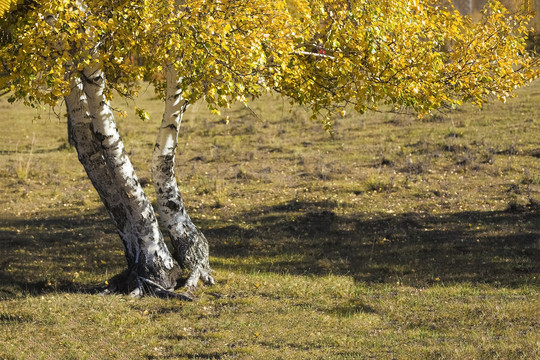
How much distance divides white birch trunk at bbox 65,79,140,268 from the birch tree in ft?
0.06

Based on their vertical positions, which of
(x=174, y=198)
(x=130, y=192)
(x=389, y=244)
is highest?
(x=130, y=192)

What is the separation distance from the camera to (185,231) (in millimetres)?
10266

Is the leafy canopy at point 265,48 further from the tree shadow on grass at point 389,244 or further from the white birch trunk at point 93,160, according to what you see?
the tree shadow on grass at point 389,244

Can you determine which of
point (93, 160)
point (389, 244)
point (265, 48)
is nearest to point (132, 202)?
point (93, 160)

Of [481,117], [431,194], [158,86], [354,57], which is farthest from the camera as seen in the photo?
[481,117]

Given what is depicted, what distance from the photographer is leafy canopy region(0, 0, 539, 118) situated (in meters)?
7.25

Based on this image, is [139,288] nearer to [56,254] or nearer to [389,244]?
[56,254]

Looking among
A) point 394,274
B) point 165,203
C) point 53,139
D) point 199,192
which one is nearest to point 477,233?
point 394,274

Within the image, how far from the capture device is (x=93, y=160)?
922 cm

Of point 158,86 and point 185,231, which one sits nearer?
point 185,231

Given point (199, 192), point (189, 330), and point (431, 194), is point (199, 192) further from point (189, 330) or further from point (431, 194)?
point (189, 330)

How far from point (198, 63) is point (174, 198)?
127 inches

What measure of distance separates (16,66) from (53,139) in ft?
74.2

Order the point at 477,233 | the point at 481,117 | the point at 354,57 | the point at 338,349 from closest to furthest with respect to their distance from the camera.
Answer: the point at 338,349, the point at 354,57, the point at 477,233, the point at 481,117
